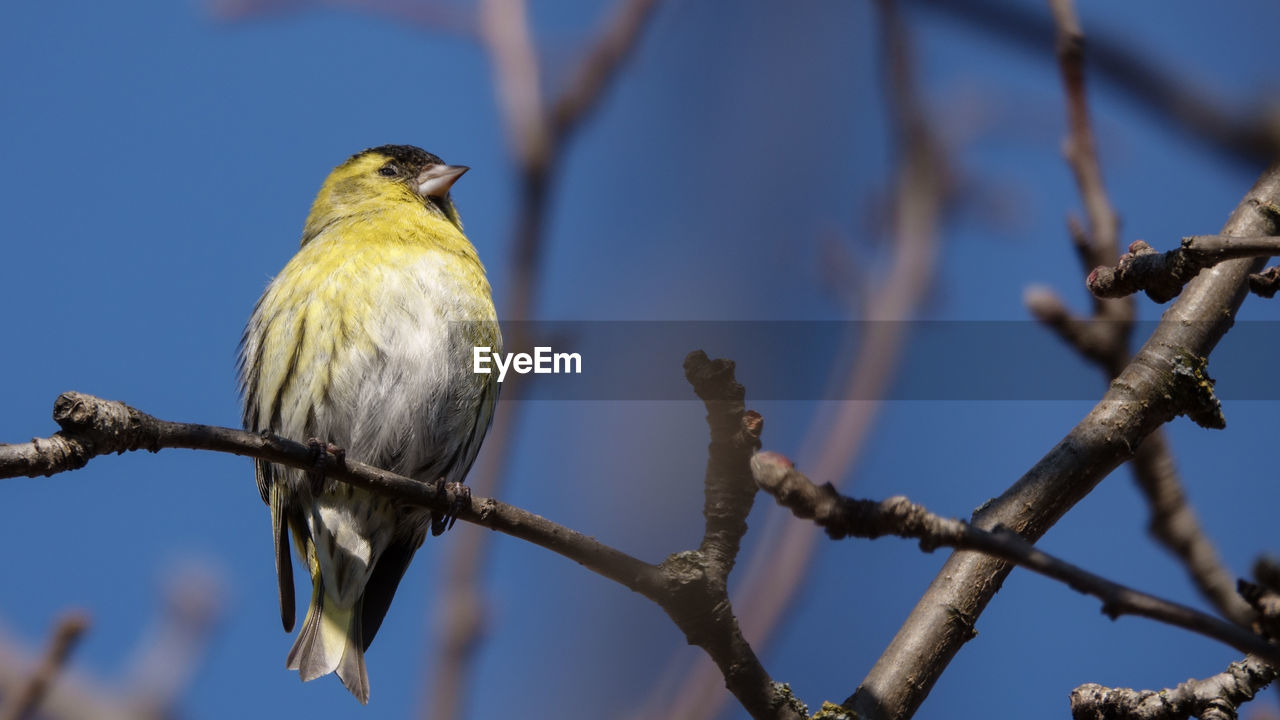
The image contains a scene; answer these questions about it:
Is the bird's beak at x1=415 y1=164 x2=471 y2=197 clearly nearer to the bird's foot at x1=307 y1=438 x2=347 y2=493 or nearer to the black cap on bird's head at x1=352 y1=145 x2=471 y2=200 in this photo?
the black cap on bird's head at x1=352 y1=145 x2=471 y2=200

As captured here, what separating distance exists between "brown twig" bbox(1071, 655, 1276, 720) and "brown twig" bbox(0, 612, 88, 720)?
5.80 ft

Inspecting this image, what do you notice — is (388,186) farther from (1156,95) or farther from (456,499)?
(1156,95)

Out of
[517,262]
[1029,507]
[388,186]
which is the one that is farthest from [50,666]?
[388,186]

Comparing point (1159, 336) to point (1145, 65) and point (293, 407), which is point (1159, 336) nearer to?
point (1145, 65)

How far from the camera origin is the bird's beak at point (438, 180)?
4.76m

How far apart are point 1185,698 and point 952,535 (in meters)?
0.71

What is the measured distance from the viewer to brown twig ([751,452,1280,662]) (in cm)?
117

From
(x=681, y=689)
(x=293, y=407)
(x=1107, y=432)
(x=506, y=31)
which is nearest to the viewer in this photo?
(x=1107, y=432)

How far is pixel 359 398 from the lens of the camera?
3.68 metres

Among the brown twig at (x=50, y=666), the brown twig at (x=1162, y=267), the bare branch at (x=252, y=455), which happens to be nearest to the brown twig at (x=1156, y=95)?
the brown twig at (x=1162, y=267)

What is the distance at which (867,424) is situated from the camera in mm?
2449

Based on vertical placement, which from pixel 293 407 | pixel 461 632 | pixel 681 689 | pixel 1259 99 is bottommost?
pixel 461 632

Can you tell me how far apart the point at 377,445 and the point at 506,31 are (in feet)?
5.32

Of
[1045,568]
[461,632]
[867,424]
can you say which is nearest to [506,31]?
[867,424]
